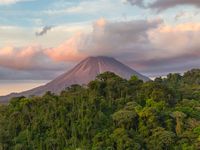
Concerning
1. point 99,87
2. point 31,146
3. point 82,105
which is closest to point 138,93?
point 99,87

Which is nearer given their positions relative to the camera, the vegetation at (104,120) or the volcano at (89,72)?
the vegetation at (104,120)

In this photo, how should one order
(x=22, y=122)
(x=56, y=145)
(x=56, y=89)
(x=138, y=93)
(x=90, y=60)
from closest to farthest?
(x=56, y=145) → (x=22, y=122) → (x=138, y=93) → (x=56, y=89) → (x=90, y=60)

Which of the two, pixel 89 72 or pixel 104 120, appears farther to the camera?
pixel 89 72

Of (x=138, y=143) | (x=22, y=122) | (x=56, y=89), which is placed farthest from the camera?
(x=56, y=89)

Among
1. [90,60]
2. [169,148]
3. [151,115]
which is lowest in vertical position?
[169,148]

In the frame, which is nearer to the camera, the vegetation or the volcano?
the vegetation

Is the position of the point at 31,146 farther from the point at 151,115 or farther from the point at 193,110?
the point at 193,110

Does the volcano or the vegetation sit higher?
the volcano

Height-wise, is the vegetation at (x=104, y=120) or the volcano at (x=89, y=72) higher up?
the volcano at (x=89, y=72)
